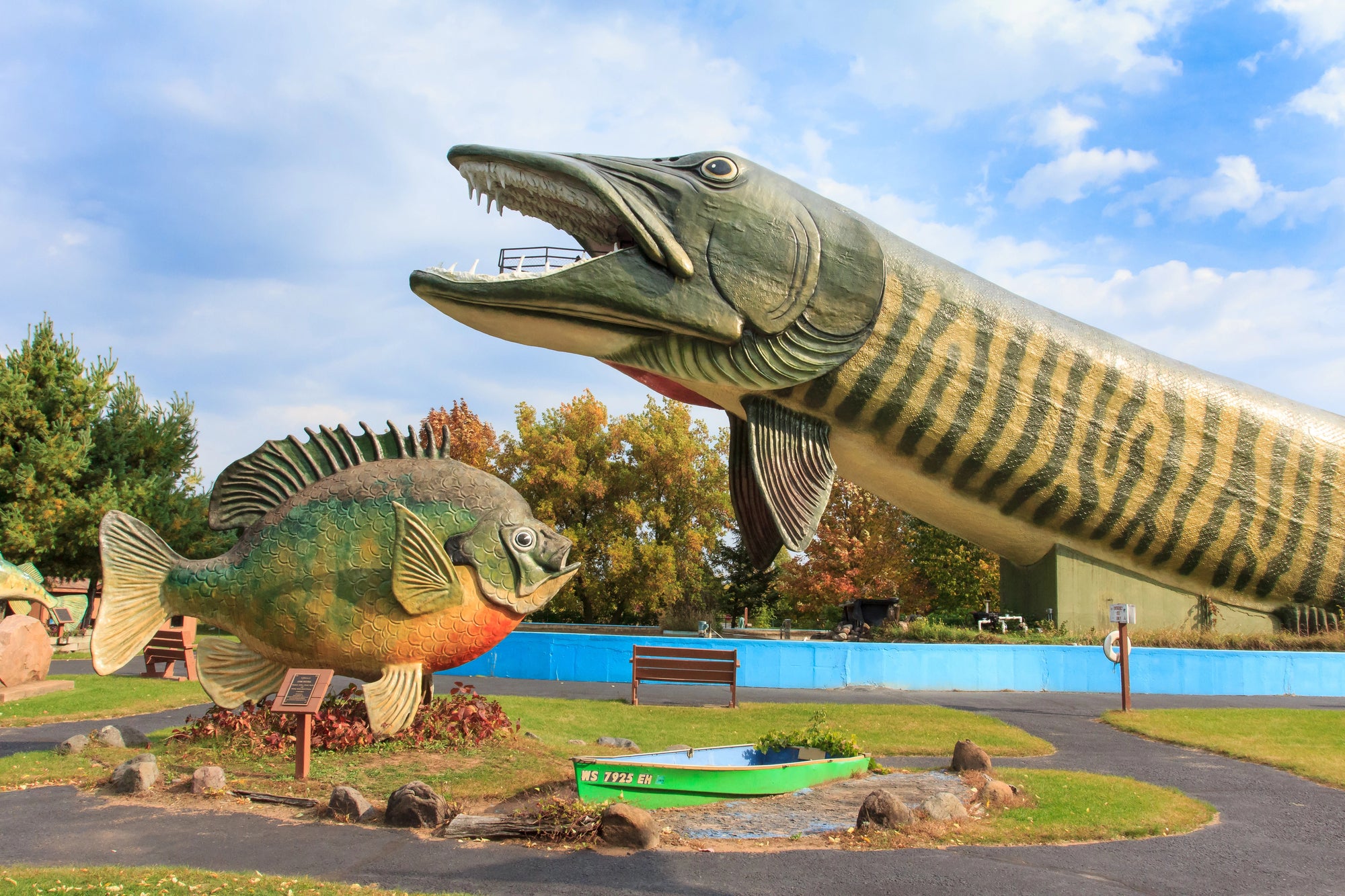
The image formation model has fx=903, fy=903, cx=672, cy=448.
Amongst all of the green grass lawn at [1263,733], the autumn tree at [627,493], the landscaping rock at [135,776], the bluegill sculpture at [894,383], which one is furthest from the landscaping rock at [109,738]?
the autumn tree at [627,493]

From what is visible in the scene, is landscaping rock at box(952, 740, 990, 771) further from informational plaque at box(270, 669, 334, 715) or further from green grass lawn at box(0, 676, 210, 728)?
green grass lawn at box(0, 676, 210, 728)

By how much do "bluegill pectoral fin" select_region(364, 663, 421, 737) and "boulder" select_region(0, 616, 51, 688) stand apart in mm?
7840

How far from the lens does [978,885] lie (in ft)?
14.9

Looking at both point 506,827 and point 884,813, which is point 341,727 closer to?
point 506,827

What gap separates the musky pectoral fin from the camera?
794 cm

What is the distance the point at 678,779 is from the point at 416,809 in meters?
1.66

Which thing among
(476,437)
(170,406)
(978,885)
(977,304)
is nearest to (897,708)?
(977,304)

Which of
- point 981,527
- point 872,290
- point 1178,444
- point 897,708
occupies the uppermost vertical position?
point 872,290

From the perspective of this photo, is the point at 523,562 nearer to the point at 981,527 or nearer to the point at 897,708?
the point at 981,527

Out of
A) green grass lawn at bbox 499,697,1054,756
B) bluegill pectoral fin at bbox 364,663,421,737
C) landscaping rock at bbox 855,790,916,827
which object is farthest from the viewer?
green grass lawn at bbox 499,697,1054,756

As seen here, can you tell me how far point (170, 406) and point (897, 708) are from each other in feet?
83.2

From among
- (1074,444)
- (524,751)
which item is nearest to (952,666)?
(1074,444)

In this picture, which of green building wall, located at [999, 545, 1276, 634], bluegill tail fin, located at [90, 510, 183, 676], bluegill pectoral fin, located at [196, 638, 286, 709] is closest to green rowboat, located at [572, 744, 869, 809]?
bluegill pectoral fin, located at [196, 638, 286, 709]

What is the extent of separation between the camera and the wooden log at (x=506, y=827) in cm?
530
